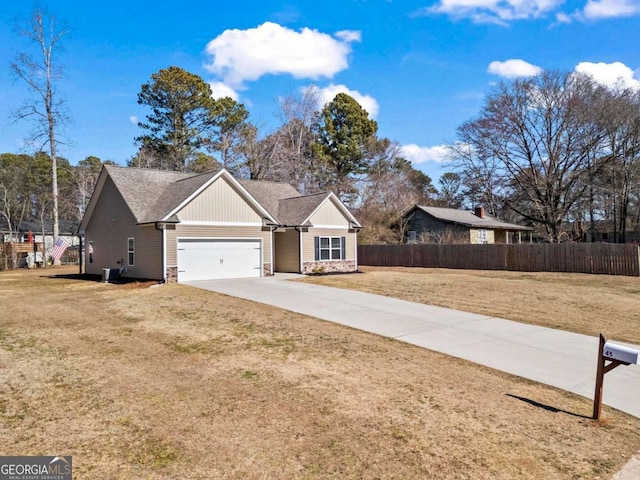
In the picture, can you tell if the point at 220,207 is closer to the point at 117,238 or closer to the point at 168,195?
the point at 168,195

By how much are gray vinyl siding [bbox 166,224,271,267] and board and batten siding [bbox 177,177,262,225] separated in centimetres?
35

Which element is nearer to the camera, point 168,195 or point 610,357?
point 610,357

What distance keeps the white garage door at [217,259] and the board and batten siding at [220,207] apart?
1.01m

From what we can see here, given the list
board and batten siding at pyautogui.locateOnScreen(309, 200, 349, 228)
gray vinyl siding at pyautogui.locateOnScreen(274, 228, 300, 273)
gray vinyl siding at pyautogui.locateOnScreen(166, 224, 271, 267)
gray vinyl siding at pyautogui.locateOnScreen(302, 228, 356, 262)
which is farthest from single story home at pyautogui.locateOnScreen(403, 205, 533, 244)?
gray vinyl siding at pyautogui.locateOnScreen(166, 224, 271, 267)

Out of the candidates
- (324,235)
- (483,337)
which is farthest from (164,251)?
(483,337)

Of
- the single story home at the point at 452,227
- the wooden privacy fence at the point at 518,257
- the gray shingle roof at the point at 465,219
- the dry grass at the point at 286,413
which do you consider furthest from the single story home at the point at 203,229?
the gray shingle roof at the point at 465,219

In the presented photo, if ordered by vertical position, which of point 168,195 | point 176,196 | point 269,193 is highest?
point 269,193

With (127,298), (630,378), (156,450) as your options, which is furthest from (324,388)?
(127,298)

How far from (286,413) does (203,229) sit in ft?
50.2

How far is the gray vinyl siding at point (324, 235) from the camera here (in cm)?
2333

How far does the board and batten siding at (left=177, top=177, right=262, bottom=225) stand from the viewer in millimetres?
18672

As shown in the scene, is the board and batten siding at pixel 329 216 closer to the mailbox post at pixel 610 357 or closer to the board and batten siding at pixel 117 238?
the board and batten siding at pixel 117 238

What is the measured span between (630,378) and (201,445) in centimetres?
601

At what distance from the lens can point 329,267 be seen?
2430cm
